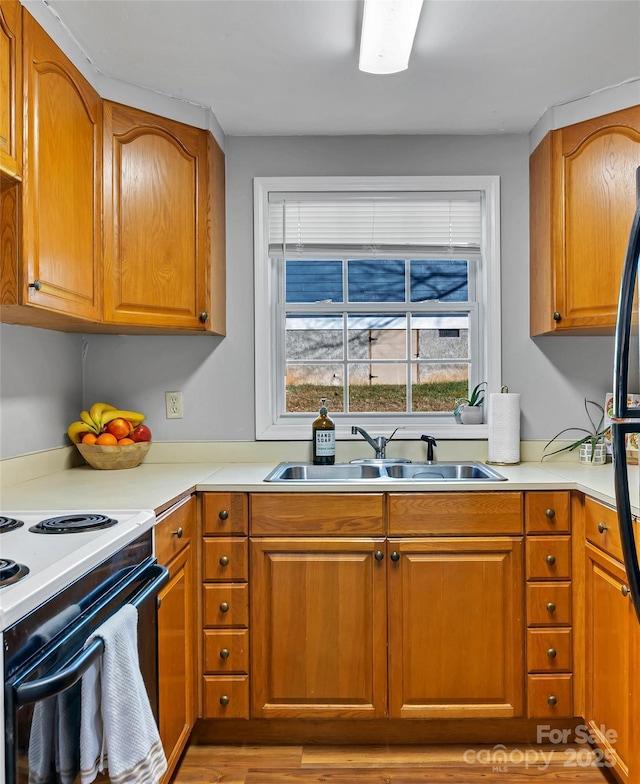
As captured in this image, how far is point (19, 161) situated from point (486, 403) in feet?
6.55

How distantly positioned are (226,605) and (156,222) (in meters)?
1.43

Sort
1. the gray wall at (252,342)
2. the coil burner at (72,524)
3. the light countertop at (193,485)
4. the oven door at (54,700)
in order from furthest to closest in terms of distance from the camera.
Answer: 1. the gray wall at (252,342)
2. the light countertop at (193,485)
3. the coil burner at (72,524)
4. the oven door at (54,700)

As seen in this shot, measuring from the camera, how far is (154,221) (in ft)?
7.13

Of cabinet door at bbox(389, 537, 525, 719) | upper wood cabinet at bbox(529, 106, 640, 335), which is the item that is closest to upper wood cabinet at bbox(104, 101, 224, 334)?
cabinet door at bbox(389, 537, 525, 719)

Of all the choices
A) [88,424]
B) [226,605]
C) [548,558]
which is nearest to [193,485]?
[226,605]

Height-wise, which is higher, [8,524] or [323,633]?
[8,524]

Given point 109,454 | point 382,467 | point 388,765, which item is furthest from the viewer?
point 382,467

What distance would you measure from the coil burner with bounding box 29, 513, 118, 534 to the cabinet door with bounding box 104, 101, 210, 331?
2.80 feet

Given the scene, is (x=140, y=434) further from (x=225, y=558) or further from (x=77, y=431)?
(x=225, y=558)

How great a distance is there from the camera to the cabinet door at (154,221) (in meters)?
2.07

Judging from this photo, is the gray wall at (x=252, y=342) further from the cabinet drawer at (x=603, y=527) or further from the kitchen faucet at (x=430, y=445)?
the cabinet drawer at (x=603, y=527)

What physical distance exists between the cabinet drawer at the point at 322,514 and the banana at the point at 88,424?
815 millimetres

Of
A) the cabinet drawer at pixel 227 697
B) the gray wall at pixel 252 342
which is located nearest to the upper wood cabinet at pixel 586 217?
the gray wall at pixel 252 342

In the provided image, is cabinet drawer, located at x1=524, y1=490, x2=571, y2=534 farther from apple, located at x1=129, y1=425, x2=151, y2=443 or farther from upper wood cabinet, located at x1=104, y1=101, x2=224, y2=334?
apple, located at x1=129, y1=425, x2=151, y2=443
